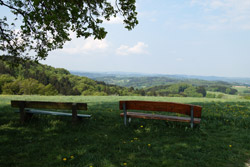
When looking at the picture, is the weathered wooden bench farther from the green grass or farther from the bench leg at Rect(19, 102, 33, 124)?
the green grass

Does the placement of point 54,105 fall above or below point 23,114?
above

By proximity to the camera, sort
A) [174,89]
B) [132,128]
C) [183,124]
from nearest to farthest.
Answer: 1. [132,128]
2. [183,124]
3. [174,89]

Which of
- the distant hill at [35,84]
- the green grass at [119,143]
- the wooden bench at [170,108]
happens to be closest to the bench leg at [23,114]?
the green grass at [119,143]

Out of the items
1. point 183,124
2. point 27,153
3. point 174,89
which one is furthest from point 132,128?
point 174,89

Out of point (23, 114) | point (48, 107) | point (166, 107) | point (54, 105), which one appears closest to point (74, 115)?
point (54, 105)

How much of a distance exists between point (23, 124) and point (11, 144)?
67.5 inches

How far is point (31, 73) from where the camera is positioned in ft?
319

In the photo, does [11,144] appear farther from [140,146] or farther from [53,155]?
[140,146]

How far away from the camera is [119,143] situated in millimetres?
4574

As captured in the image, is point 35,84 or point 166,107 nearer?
point 166,107

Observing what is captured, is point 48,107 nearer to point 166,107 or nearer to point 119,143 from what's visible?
point 119,143

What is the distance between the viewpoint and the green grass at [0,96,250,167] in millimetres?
3596

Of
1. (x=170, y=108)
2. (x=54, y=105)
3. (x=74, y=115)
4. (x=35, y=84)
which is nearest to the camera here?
(x=170, y=108)

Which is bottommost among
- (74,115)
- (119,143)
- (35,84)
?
(35,84)
